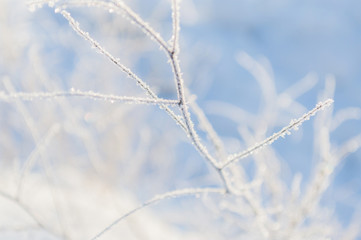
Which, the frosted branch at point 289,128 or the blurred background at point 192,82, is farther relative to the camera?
the blurred background at point 192,82

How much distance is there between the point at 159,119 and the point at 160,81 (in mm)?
729

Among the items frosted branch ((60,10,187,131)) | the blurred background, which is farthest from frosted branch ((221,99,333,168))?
the blurred background

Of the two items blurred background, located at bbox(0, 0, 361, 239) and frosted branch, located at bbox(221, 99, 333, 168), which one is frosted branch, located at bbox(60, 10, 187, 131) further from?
blurred background, located at bbox(0, 0, 361, 239)

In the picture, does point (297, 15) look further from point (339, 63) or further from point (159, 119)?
point (159, 119)

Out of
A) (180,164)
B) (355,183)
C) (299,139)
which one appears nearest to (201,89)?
(180,164)

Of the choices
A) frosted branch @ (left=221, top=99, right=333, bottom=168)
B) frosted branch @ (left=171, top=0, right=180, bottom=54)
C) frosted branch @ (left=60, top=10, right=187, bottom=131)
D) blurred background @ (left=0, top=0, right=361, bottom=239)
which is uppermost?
blurred background @ (left=0, top=0, right=361, bottom=239)

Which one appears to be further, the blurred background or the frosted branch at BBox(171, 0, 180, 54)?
the blurred background

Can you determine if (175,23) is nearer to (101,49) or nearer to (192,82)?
(101,49)

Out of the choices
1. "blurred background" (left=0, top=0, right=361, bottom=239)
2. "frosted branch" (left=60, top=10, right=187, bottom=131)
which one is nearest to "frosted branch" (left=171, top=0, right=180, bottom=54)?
"frosted branch" (left=60, top=10, right=187, bottom=131)

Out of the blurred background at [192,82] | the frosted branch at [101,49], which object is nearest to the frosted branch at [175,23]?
the frosted branch at [101,49]

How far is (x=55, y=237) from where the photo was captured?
1042 millimetres

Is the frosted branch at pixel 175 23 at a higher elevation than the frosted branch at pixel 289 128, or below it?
higher

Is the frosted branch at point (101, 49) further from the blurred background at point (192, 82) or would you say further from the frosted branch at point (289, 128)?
the blurred background at point (192, 82)

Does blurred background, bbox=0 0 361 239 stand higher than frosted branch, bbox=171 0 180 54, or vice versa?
blurred background, bbox=0 0 361 239
